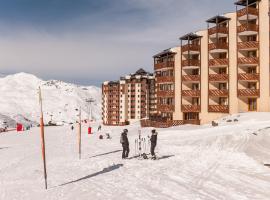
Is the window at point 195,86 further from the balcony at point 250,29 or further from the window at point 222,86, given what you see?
the balcony at point 250,29

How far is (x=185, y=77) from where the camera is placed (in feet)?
199

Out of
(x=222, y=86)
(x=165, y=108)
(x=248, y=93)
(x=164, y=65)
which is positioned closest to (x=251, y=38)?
(x=248, y=93)

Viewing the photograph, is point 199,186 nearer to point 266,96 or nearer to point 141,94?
point 266,96

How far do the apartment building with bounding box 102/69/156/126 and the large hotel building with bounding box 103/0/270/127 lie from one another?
76082mm

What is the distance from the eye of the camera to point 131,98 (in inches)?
5679

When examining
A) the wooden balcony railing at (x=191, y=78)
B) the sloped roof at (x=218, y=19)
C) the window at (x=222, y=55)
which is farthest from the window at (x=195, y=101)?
the sloped roof at (x=218, y=19)

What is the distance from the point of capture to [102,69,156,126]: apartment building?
466 feet

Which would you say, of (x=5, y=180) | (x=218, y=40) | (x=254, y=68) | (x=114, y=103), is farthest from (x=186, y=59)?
(x=114, y=103)

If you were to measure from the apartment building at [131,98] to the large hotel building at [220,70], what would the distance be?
2995 inches

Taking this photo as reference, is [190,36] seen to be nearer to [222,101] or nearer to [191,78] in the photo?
[191,78]

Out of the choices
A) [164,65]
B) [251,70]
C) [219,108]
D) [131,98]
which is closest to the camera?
[251,70]

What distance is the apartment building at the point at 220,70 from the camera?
168 ft

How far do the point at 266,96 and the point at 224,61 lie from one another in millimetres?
8759

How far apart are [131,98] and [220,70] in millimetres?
88457
